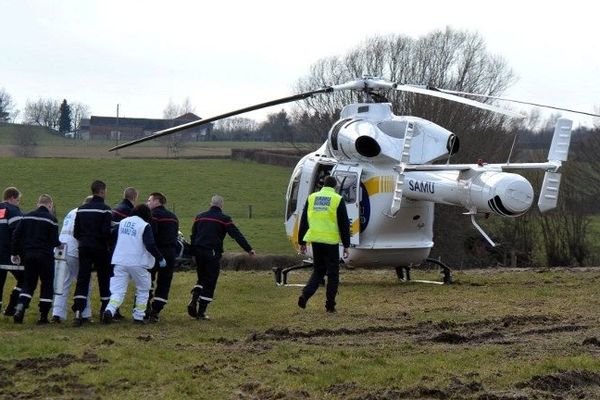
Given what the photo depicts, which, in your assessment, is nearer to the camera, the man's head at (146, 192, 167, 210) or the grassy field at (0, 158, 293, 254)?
the man's head at (146, 192, 167, 210)

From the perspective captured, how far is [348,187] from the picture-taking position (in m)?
18.6

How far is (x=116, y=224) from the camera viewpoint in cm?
1303

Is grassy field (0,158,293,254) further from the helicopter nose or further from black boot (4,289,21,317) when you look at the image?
black boot (4,289,21,317)

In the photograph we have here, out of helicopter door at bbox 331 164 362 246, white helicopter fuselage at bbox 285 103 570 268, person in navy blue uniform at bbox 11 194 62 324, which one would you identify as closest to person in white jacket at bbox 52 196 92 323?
person in navy blue uniform at bbox 11 194 62 324

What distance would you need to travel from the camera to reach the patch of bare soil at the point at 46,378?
8125 mm

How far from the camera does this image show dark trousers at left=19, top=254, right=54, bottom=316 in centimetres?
1293

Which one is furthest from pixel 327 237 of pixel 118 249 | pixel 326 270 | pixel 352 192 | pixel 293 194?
pixel 293 194

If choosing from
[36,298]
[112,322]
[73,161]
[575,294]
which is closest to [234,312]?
[112,322]

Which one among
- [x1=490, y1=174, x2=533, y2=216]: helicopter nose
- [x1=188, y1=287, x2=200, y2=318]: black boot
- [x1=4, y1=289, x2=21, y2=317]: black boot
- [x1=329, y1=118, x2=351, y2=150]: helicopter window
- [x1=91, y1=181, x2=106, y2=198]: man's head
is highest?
[x1=329, y1=118, x2=351, y2=150]: helicopter window

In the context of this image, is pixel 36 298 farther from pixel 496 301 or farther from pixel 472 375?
pixel 472 375

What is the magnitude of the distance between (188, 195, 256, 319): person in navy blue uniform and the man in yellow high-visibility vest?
0.96 metres

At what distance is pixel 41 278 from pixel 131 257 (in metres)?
1.50

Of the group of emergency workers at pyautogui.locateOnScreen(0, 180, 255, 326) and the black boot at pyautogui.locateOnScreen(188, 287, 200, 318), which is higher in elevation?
the group of emergency workers at pyautogui.locateOnScreen(0, 180, 255, 326)

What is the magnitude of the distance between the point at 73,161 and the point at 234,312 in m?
49.3
